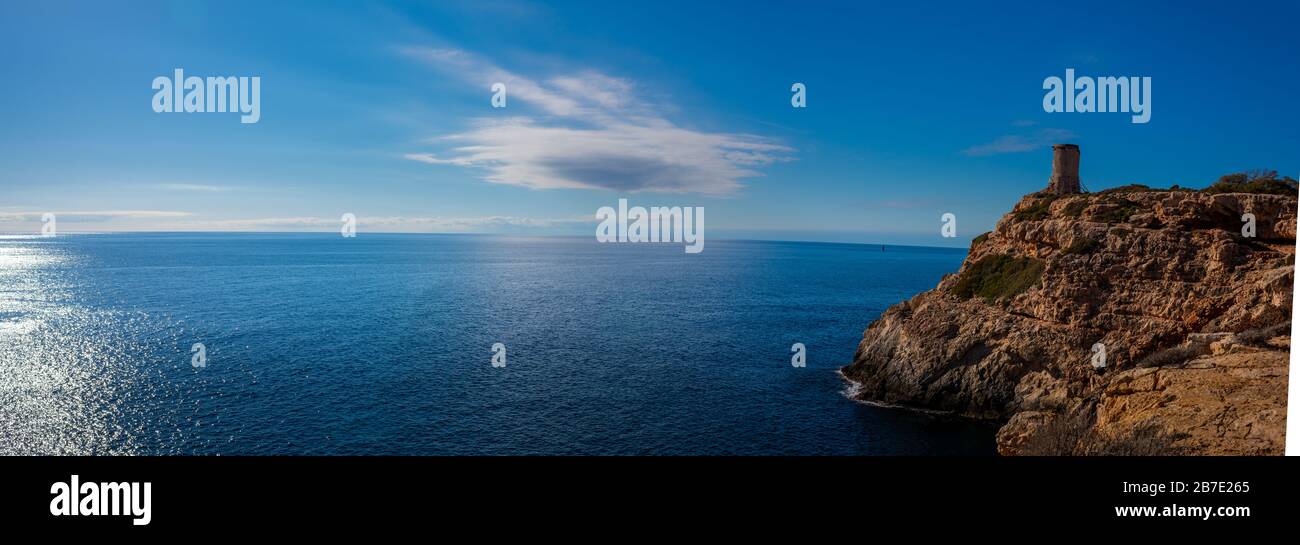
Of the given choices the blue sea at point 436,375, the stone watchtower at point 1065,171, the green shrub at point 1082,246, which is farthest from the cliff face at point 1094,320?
the blue sea at point 436,375

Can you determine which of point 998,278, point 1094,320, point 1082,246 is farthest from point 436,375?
point 1082,246

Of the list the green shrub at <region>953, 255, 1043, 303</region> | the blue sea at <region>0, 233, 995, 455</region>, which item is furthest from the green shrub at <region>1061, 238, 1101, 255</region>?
the blue sea at <region>0, 233, 995, 455</region>

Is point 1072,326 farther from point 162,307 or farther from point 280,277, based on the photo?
point 280,277

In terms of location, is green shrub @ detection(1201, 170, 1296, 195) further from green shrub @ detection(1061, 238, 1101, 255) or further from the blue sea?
the blue sea

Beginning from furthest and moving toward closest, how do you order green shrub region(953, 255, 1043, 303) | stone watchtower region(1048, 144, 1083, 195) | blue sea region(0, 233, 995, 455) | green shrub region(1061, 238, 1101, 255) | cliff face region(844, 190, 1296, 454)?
stone watchtower region(1048, 144, 1083, 195), green shrub region(953, 255, 1043, 303), green shrub region(1061, 238, 1101, 255), blue sea region(0, 233, 995, 455), cliff face region(844, 190, 1296, 454)
